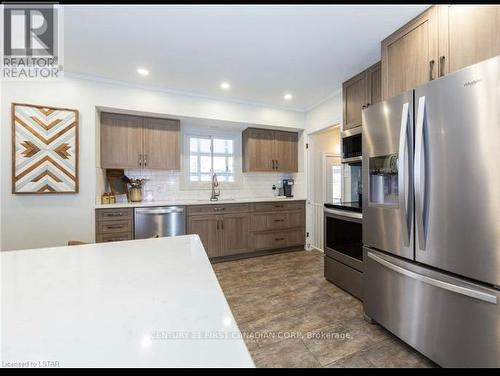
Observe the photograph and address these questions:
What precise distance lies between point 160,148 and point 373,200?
287 centimetres

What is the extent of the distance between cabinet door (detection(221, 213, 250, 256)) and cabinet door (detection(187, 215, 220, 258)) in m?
0.10

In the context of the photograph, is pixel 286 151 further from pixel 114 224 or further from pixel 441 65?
pixel 114 224

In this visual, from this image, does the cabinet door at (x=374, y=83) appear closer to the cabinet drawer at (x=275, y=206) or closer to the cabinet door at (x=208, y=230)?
the cabinet drawer at (x=275, y=206)

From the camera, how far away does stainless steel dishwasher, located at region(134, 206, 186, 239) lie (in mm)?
2977

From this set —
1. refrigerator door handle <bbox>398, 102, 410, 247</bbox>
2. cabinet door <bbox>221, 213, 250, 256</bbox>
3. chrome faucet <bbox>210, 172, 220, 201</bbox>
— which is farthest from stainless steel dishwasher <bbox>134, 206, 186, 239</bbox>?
→ refrigerator door handle <bbox>398, 102, 410, 247</bbox>

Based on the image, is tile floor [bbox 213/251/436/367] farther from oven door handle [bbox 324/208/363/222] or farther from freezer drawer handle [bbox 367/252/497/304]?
oven door handle [bbox 324/208/363/222]

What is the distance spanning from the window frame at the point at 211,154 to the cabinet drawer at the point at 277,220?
0.82 metres

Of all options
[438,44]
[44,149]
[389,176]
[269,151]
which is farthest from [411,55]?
[44,149]

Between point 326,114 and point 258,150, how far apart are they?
48.8 inches

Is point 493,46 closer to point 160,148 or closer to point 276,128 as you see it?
point 276,128

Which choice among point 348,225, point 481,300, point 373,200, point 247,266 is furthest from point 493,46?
point 247,266

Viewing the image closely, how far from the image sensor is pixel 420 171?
54.9 inches

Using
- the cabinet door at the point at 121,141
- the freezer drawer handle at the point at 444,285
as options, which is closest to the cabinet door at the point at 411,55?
the freezer drawer handle at the point at 444,285

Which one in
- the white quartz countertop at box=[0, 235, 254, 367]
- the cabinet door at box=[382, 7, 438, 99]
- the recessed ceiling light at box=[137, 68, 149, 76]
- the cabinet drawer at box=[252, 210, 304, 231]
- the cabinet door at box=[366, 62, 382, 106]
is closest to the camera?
the white quartz countertop at box=[0, 235, 254, 367]
